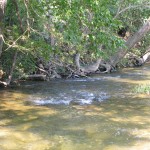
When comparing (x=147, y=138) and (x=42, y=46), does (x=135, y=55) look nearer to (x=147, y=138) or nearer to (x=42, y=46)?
(x=42, y=46)

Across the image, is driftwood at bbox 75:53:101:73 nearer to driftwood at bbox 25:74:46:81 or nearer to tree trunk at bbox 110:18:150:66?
tree trunk at bbox 110:18:150:66

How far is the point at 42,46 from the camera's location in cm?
1098

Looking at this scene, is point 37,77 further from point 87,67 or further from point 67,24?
point 67,24

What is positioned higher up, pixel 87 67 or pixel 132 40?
pixel 132 40

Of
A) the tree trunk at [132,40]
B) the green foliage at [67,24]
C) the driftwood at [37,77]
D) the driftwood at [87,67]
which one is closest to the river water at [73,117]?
the driftwood at [37,77]

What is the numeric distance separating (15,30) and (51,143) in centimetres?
526

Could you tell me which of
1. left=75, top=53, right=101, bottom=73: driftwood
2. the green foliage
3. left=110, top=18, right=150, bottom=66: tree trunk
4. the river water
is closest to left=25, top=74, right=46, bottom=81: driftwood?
the river water

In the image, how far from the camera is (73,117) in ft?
30.1

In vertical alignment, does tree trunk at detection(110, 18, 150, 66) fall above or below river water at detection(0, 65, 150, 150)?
above

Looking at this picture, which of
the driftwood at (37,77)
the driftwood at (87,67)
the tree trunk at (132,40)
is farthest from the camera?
the tree trunk at (132,40)

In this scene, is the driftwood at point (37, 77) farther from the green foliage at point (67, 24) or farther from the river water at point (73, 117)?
the green foliage at point (67, 24)

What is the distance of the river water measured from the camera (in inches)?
280

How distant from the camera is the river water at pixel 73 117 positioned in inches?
280

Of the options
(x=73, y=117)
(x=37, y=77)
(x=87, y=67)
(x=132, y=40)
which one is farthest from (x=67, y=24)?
(x=132, y=40)
